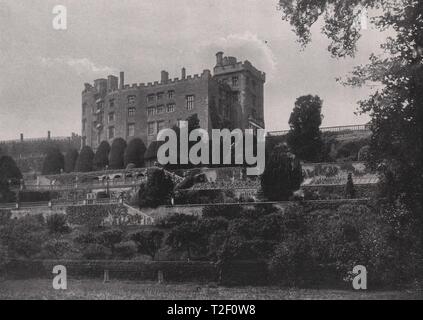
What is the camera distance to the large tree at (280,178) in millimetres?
27516

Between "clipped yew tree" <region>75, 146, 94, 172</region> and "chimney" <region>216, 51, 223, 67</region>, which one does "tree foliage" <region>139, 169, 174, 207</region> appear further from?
"clipped yew tree" <region>75, 146, 94, 172</region>

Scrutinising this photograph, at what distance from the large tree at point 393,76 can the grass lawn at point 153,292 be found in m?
3.45

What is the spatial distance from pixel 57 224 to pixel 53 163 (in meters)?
18.1

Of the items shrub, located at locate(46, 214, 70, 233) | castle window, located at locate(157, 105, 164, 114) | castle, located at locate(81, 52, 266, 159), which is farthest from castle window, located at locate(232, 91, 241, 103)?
shrub, located at locate(46, 214, 70, 233)

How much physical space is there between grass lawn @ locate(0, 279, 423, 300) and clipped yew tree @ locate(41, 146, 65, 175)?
25049 mm

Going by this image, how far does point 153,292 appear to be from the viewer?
18047mm

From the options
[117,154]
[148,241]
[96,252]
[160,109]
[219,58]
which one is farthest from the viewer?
[160,109]

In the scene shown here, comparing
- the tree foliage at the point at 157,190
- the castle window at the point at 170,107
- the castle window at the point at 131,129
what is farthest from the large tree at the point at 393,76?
the castle window at the point at 131,129

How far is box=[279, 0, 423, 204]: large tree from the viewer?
12.7m

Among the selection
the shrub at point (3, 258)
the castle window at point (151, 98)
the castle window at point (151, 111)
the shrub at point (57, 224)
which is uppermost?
the castle window at point (151, 98)

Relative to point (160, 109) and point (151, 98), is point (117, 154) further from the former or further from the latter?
point (151, 98)

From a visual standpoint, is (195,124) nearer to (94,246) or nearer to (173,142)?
(173,142)

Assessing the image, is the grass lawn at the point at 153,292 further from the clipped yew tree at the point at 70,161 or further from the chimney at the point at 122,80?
the chimney at the point at 122,80

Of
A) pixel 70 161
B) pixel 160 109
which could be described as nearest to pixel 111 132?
pixel 70 161
